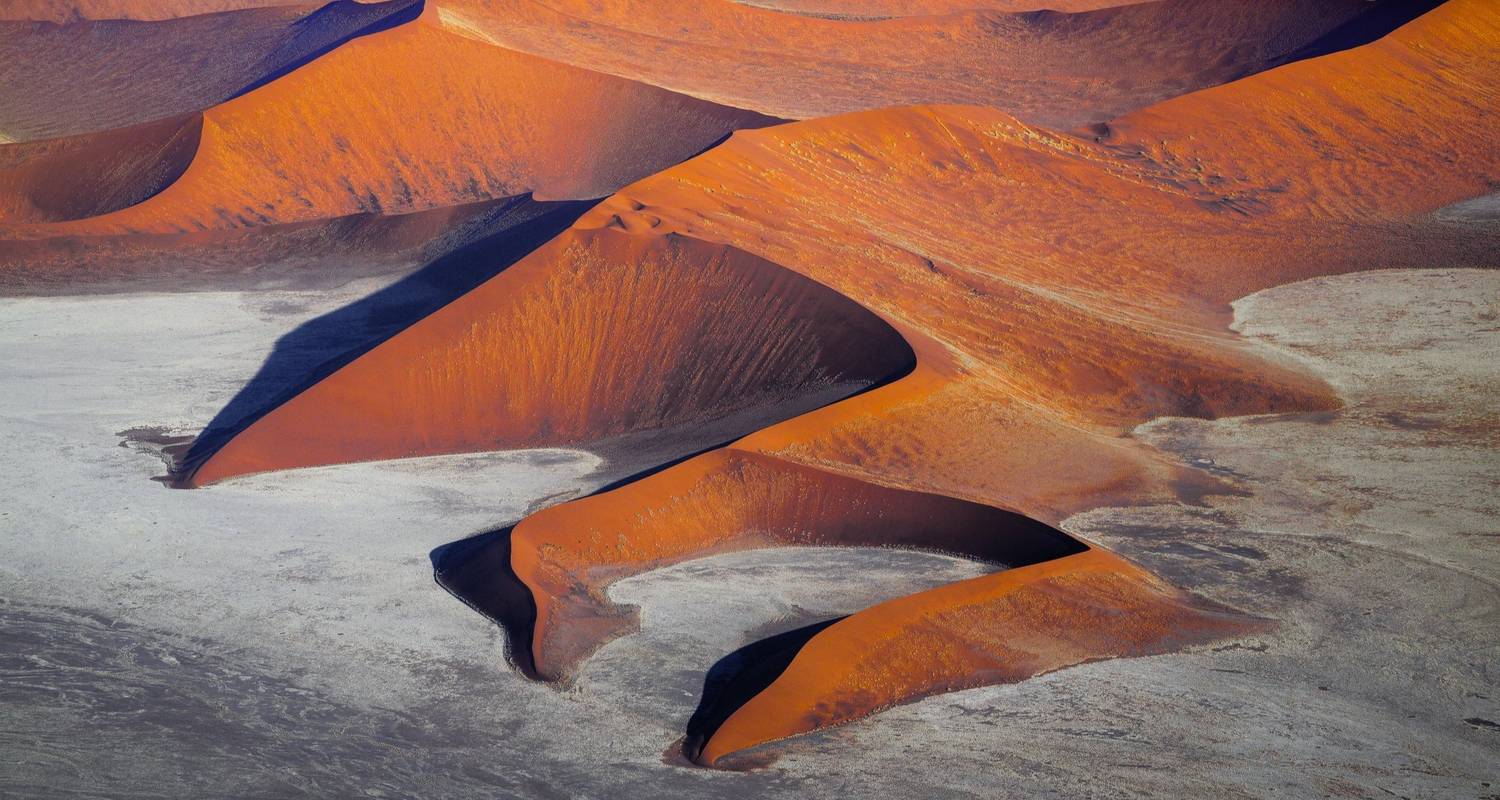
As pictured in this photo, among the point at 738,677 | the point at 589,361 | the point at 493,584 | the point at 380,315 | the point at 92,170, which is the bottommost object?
the point at 738,677

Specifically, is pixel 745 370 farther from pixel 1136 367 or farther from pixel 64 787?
pixel 64 787

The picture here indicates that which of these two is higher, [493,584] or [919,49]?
[919,49]

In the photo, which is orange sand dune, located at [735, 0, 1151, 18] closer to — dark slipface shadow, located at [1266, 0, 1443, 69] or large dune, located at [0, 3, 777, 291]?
dark slipface shadow, located at [1266, 0, 1443, 69]

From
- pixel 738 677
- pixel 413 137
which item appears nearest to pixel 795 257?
pixel 738 677

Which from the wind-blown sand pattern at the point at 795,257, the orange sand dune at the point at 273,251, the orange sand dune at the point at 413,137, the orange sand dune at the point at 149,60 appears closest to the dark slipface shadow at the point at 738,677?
the wind-blown sand pattern at the point at 795,257

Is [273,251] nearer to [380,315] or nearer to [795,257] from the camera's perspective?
[380,315]

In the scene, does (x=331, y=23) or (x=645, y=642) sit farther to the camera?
(x=331, y=23)

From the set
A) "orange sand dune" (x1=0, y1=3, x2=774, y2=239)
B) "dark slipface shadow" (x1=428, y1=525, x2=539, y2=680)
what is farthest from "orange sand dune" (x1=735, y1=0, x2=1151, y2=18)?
"dark slipface shadow" (x1=428, y1=525, x2=539, y2=680)
